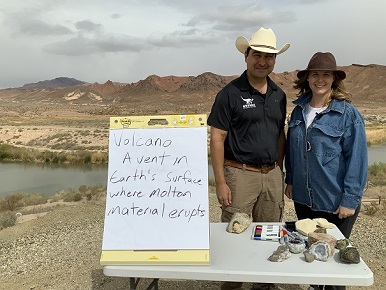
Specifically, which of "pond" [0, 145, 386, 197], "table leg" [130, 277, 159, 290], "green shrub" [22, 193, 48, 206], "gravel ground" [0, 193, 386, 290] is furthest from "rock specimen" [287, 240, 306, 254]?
"pond" [0, 145, 386, 197]

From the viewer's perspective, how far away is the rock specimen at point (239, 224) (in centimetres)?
268

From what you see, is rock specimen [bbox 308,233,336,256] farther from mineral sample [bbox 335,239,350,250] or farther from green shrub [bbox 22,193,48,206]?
green shrub [bbox 22,193,48,206]

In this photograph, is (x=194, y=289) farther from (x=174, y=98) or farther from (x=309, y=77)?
(x=174, y=98)

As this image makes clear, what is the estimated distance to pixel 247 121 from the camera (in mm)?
2955

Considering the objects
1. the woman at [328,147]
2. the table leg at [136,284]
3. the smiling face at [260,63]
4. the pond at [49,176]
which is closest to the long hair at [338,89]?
the woman at [328,147]

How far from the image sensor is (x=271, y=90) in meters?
3.10

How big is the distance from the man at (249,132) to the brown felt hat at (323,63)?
276 mm

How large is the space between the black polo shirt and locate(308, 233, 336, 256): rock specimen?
0.78 metres

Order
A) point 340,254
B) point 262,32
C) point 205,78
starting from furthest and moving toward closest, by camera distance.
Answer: point 205,78
point 262,32
point 340,254

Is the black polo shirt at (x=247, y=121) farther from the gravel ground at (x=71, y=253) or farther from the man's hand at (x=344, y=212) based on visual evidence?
the gravel ground at (x=71, y=253)

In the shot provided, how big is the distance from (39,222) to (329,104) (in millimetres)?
5705

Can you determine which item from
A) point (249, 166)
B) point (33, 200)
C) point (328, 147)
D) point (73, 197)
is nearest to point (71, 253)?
point (249, 166)

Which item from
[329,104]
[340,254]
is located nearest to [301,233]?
[340,254]

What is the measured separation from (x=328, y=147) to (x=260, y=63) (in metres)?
0.76
